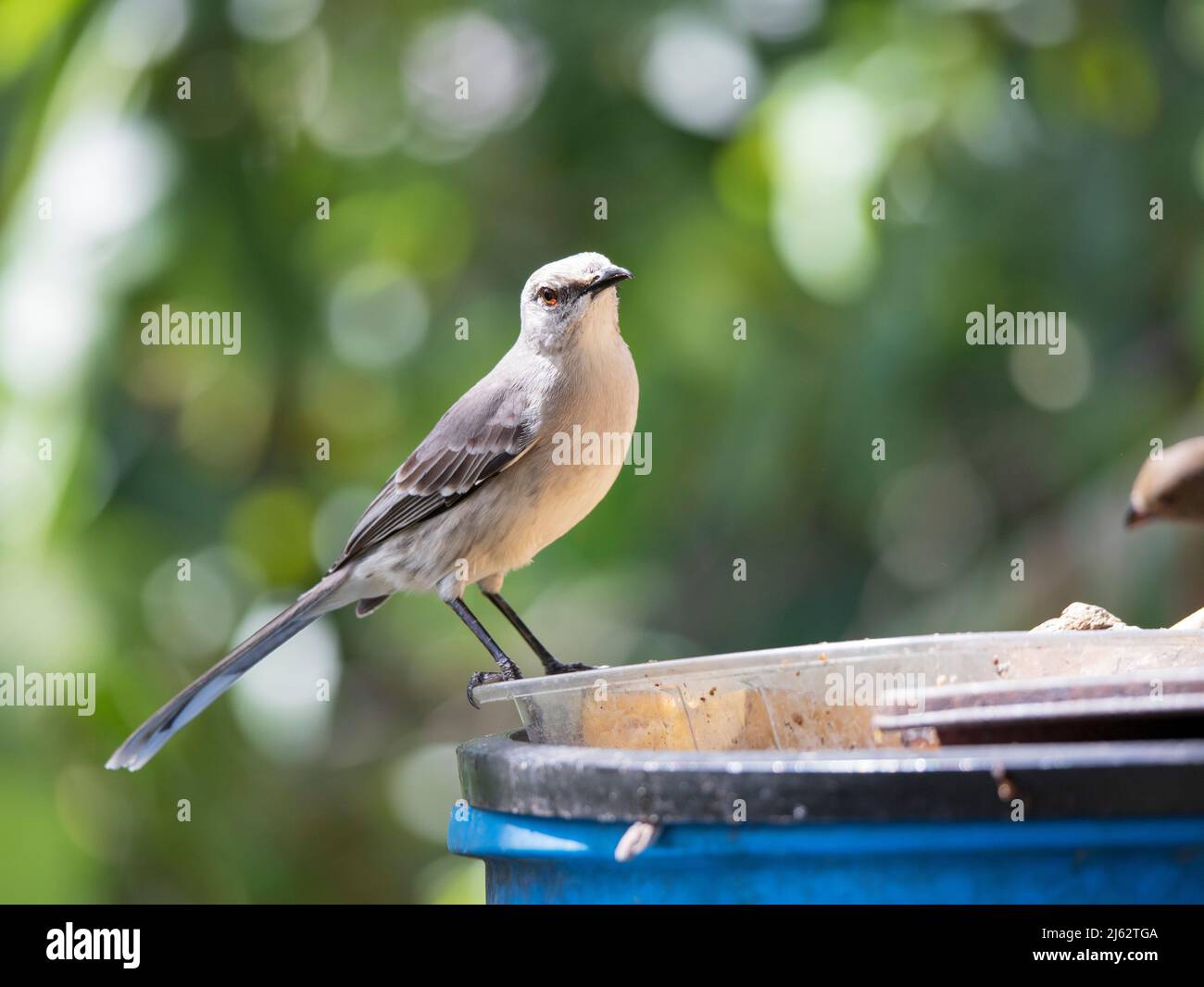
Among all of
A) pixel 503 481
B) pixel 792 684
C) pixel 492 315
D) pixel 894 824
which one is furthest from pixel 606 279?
pixel 894 824

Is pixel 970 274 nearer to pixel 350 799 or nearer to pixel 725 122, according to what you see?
pixel 725 122

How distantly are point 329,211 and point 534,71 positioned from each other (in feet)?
3.51

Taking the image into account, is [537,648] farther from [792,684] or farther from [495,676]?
[792,684]

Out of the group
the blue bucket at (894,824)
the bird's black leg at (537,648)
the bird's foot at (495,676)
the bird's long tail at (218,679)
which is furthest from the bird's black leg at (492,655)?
the blue bucket at (894,824)

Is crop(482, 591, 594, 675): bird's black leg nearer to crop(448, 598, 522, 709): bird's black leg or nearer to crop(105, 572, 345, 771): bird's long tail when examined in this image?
crop(448, 598, 522, 709): bird's black leg

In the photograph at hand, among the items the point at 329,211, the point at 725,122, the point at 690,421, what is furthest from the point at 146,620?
the point at 725,122

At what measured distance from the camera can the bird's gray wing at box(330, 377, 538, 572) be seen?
503 cm

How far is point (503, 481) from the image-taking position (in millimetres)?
5016

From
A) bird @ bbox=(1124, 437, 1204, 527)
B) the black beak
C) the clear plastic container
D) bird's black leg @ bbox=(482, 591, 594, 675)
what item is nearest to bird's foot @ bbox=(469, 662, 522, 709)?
bird's black leg @ bbox=(482, 591, 594, 675)

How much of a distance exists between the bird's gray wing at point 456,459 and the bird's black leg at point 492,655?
1.15 ft

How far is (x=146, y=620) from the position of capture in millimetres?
5852

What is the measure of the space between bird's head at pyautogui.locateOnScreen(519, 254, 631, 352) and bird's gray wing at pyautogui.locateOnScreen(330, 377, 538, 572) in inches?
8.7

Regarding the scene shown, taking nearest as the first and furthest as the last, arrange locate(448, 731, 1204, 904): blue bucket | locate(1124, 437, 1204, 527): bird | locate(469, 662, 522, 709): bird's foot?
1. locate(448, 731, 1204, 904): blue bucket
2. locate(1124, 437, 1204, 527): bird
3. locate(469, 662, 522, 709): bird's foot

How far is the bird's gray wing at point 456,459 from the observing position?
5.03 metres
